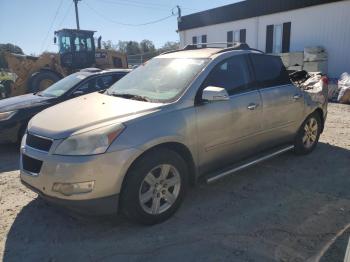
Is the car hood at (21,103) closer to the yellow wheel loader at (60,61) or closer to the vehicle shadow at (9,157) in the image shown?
the vehicle shadow at (9,157)

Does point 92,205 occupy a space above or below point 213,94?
below

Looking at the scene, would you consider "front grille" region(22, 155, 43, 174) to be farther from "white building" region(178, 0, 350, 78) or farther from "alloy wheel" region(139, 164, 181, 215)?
"white building" region(178, 0, 350, 78)

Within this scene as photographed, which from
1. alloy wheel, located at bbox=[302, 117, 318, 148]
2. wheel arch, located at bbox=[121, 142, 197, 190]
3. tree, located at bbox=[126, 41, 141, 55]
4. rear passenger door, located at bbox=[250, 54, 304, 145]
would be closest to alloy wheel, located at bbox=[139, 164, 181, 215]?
wheel arch, located at bbox=[121, 142, 197, 190]

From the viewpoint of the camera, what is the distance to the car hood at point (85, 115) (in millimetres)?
3250

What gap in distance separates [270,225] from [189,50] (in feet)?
8.72

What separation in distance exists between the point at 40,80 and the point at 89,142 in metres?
12.0

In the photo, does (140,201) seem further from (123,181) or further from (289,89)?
(289,89)

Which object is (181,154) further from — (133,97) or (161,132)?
(133,97)

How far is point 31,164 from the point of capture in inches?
133

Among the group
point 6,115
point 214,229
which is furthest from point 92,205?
point 6,115

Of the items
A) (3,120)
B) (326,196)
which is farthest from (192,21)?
(326,196)

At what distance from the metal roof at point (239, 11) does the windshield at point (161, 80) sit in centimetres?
1570

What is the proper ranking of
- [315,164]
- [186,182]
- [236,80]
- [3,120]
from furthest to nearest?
[3,120], [315,164], [236,80], [186,182]

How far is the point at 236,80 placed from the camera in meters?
4.35
